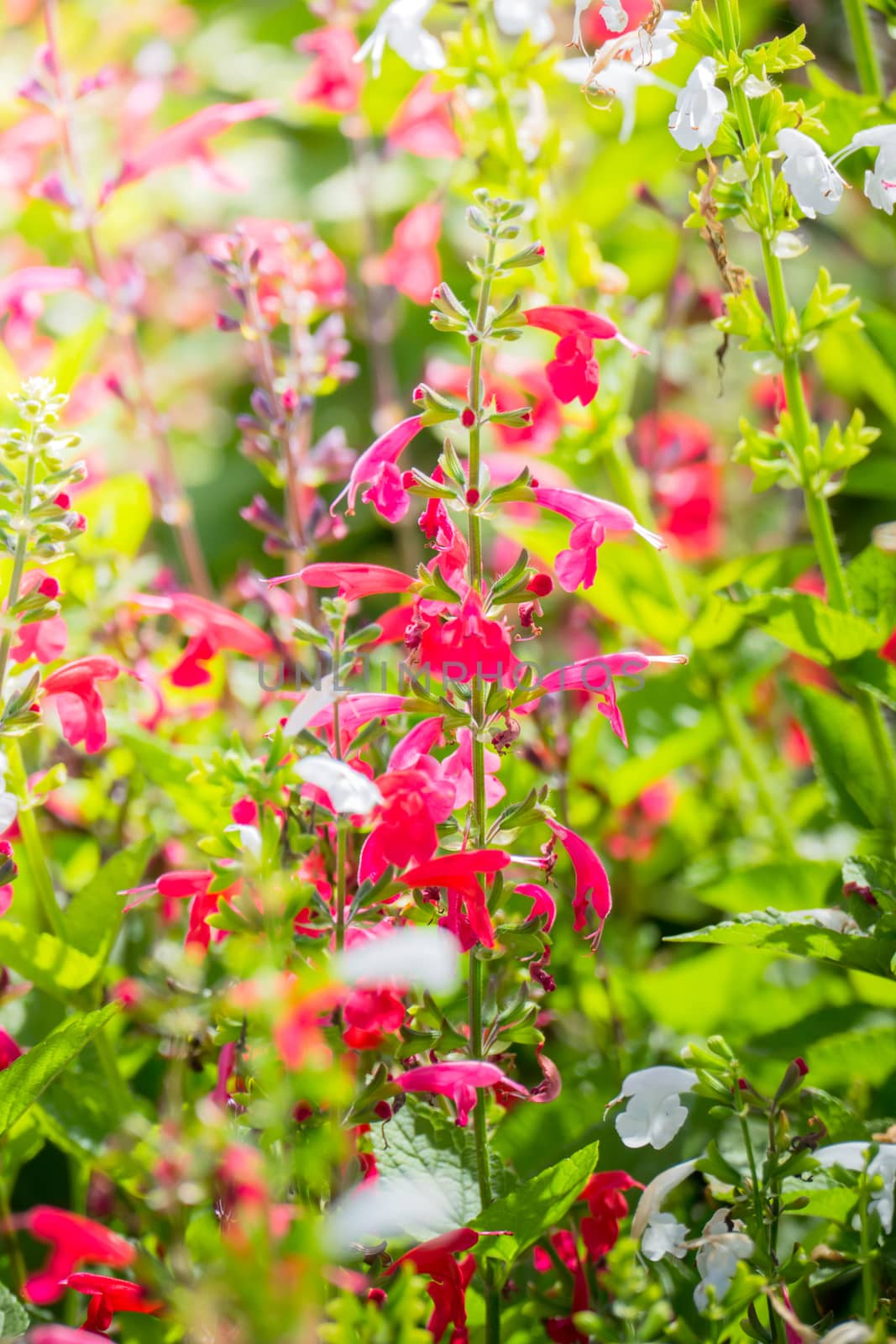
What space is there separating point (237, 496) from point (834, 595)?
1494 mm

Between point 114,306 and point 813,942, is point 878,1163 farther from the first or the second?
point 114,306

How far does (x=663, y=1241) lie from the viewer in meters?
0.64

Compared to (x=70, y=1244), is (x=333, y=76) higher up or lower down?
higher up

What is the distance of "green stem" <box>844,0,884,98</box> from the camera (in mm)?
875

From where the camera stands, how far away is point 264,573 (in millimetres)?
1776

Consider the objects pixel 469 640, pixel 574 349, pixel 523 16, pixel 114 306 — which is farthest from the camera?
pixel 114 306

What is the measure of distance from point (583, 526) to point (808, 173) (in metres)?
0.23

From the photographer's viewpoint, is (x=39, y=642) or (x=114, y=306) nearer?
(x=39, y=642)

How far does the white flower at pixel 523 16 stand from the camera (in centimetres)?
94

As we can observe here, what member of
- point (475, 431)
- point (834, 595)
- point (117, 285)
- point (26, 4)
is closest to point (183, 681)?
point (475, 431)

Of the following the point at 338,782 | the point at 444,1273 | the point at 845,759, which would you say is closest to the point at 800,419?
the point at 845,759

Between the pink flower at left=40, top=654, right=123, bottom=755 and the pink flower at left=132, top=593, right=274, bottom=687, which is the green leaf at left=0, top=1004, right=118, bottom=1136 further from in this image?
the pink flower at left=132, top=593, right=274, bottom=687

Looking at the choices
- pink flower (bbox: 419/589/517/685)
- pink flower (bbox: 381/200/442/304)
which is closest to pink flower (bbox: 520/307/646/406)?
pink flower (bbox: 419/589/517/685)

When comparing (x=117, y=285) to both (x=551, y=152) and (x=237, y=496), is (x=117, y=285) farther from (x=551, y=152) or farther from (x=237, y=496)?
(x=237, y=496)
